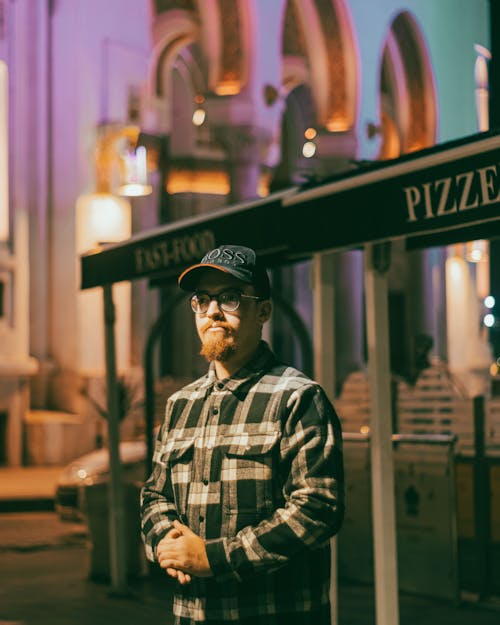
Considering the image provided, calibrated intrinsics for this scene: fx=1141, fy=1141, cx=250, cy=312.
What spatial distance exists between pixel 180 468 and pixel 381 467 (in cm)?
223

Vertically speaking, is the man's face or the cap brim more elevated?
the cap brim

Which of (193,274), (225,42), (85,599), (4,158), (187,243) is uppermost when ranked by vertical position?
(225,42)

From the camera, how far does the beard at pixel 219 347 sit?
3057 millimetres

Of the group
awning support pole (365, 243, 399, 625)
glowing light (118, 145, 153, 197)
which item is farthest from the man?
glowing light (118, 145, 153, 197)

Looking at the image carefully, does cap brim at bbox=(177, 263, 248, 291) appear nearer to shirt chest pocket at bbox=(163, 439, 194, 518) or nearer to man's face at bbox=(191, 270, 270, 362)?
man's face at bbox=(191, 270, 270, 362)

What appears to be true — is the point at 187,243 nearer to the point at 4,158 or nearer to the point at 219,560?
the point at 219,560

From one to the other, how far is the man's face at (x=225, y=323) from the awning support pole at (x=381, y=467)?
2226 millimetres

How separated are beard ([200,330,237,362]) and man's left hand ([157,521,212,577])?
460 millimetres

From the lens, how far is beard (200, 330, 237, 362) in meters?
3.06

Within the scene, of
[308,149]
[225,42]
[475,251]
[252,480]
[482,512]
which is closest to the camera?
[252,480]

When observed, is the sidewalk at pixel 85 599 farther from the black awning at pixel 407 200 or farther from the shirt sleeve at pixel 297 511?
the shirt sleeve at pixel 297 511

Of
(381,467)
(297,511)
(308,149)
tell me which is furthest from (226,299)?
(308,149)

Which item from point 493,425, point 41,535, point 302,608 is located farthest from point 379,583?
point 41,535

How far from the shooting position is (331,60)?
22375 mm
